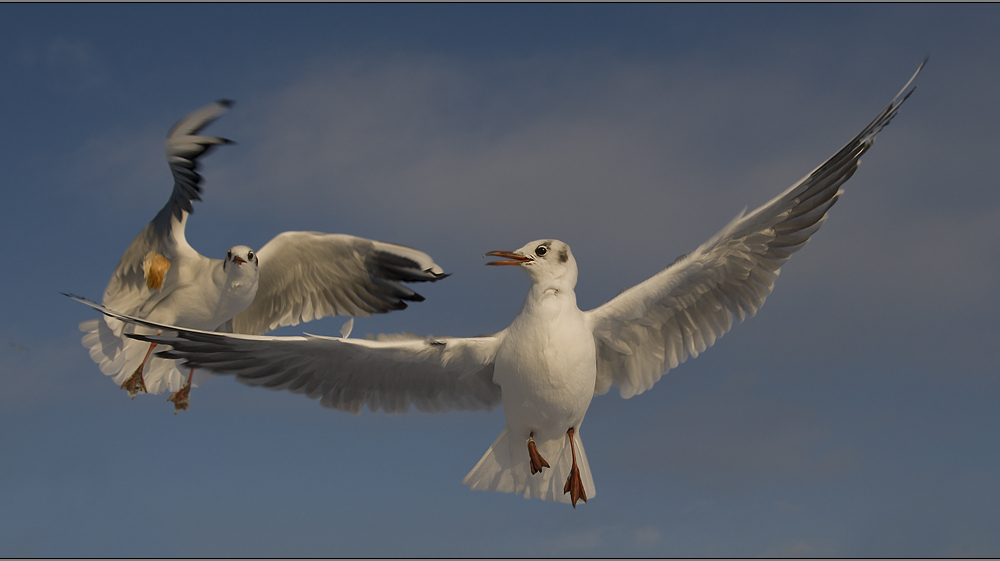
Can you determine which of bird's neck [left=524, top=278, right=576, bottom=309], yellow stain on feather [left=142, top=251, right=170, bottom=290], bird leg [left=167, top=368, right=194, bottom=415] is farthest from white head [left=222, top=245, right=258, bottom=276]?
bird's neck [left=524, top=278, right=576, bottom=309]

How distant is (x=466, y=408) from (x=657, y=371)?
1361 millimetres

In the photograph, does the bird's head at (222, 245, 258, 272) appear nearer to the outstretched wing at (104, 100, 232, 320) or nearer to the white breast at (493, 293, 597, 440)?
the outstretched wing at (104, 100, 232, 320)

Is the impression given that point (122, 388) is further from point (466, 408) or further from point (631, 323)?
point (631, 323)

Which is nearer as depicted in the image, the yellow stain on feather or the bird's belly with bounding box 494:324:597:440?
the bird's belly with bounding box 494:324:597:440

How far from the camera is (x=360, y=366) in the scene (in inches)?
215

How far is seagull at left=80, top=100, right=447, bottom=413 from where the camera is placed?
272 inches

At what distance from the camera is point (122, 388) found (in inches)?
284

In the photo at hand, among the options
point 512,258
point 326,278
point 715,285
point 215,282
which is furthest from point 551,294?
point 215,282

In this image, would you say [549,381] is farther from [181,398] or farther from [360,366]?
[181,398]

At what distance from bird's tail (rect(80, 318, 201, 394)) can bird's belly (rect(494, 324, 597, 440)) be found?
12.0 feet

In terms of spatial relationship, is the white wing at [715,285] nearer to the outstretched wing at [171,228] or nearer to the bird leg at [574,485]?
the bird leg at [574,485]

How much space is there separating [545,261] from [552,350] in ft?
1.83

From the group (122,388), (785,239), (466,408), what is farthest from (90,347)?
(785,239)

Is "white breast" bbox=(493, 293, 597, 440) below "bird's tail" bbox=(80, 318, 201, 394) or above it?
below
